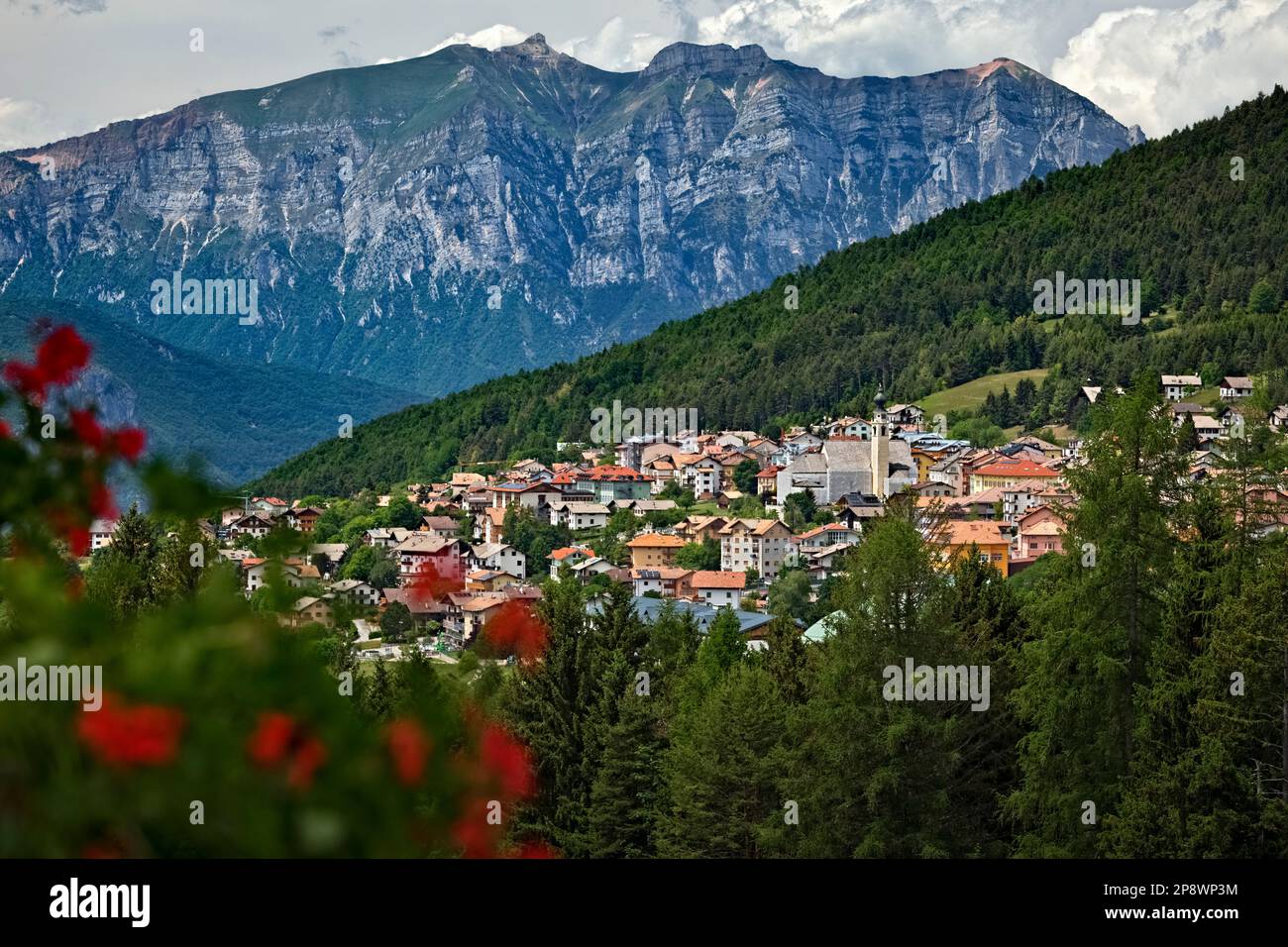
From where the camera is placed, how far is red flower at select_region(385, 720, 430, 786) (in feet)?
8.18

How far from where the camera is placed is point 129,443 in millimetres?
2803

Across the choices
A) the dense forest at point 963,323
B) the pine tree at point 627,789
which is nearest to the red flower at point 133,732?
the pine tree at point 627,789

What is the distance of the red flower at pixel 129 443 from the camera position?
2.80m

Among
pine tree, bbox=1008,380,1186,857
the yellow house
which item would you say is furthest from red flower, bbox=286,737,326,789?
the yellow house

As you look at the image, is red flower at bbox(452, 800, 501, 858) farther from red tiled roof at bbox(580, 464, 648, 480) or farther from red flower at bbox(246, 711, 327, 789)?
red tiled roof at bbox(580, 464, 648, 480)

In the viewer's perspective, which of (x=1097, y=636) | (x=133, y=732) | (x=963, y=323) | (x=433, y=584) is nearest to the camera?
(x=133, y=732)

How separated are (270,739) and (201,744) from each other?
13 cm

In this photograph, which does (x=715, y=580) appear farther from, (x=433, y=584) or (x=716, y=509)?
(x=433, y=584)

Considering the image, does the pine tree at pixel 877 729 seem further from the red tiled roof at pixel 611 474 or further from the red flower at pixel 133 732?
the red tiled roof at pixel 611 474

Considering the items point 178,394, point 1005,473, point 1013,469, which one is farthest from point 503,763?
point 178,394

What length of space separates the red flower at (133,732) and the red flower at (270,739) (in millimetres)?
121
